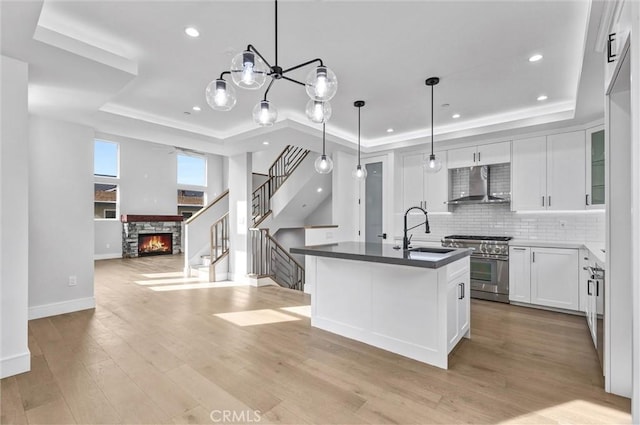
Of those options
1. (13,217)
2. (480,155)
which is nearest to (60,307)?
(13,217)

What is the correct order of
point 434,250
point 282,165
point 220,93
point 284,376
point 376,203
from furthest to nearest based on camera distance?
1. point 282,165
2. point 376,203
3. point 434,250
4. point 284,376
5. point 220,93

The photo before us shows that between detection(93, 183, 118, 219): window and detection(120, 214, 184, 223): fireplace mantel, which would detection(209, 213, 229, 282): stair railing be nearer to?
detection(120, 214, 184, 223): fireplace mantel

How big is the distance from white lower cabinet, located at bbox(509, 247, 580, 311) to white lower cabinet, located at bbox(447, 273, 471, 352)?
1.83 meters

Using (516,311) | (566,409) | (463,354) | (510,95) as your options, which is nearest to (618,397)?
(566,409)

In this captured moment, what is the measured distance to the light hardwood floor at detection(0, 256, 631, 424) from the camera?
6.69 ft

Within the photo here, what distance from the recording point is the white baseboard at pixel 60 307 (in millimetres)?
3936

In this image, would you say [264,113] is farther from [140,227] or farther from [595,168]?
[140,227]

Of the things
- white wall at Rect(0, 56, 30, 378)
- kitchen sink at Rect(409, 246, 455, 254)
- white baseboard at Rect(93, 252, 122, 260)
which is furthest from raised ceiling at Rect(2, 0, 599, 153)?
white baseboard at Rect(93, 252, 122, 260)

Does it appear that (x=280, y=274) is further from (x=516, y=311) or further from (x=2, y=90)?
(x=2, y=90)

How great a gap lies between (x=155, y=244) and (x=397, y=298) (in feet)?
33.6

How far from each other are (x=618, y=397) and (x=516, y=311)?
2.15 metres

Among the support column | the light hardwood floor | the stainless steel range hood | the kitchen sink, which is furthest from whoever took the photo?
the support column

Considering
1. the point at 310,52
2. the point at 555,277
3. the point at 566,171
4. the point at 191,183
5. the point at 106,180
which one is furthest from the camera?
the point at 191,183

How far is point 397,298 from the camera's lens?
2.91 m
